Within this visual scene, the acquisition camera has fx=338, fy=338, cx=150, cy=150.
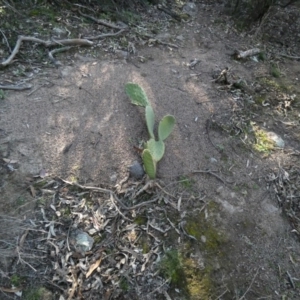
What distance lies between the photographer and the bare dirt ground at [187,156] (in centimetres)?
219

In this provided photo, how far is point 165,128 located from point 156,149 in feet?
0.72

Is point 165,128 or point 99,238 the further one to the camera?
point 165,128

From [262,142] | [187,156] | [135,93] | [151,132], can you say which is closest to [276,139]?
[262,142]

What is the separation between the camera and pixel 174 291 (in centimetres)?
206

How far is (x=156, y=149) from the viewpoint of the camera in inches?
99.3

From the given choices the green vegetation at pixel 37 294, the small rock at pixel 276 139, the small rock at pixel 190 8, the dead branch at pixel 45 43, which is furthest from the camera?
the small rock at pixel 190 8

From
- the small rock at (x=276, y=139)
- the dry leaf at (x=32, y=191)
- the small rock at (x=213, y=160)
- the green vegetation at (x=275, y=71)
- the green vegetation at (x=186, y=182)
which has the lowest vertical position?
the dry leaf at (x=32, y=191)

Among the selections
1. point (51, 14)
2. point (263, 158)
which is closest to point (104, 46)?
point (51, 14)

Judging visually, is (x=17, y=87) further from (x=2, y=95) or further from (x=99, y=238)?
(x=99, y=238)

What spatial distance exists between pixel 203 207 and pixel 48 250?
1088mm

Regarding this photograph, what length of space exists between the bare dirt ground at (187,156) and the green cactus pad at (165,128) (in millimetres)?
144

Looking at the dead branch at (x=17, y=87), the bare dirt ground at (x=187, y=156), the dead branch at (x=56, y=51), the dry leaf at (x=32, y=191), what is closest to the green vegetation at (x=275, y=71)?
the bare dirt ground at (x=187, y=156)

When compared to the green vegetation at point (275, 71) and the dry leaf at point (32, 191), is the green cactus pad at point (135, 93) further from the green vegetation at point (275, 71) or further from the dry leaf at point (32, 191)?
the green vegetation at point (275, 71)

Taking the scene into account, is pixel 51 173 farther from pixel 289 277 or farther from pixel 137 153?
pixel 289 277
